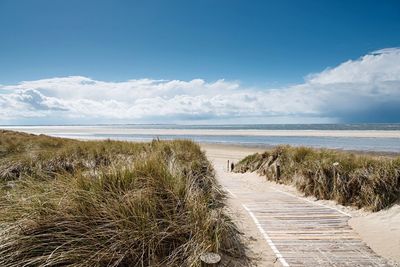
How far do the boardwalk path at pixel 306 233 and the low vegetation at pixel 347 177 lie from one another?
742 mm

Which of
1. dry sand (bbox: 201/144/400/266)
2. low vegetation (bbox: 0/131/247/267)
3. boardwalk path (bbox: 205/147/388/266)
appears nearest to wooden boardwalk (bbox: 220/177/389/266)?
boardwalk path (bbox: 205/147/388/266)

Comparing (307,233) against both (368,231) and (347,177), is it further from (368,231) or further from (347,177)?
(347,177)

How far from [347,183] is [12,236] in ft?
27.9

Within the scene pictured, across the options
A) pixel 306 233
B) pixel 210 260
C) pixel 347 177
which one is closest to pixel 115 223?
pixel 210 260

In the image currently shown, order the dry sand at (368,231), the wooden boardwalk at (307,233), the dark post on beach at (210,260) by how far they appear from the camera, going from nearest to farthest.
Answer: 1. the dark post on beach at (210,260)
2. the wooden boardwalk at (307,233)
3. the dry sand at (368,231)

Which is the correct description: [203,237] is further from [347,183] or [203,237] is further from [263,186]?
[263,186]

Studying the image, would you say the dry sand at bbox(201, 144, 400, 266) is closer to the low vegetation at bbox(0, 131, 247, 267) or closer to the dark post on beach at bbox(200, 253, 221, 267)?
the low vegetation at bbox(0, 131, 247, 267)

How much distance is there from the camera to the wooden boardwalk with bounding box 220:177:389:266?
18.2 ft

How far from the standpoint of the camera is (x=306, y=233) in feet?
22.5

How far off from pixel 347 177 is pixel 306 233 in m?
3.57

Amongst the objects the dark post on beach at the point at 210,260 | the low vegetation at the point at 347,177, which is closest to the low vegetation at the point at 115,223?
the dark post on beach at the point at 210,260

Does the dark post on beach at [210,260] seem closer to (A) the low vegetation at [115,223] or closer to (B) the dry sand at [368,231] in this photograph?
(A) the low vegetation at [115,223]

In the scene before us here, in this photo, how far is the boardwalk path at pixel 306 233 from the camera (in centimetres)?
556

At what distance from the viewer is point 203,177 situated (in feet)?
Answer: 29.9
